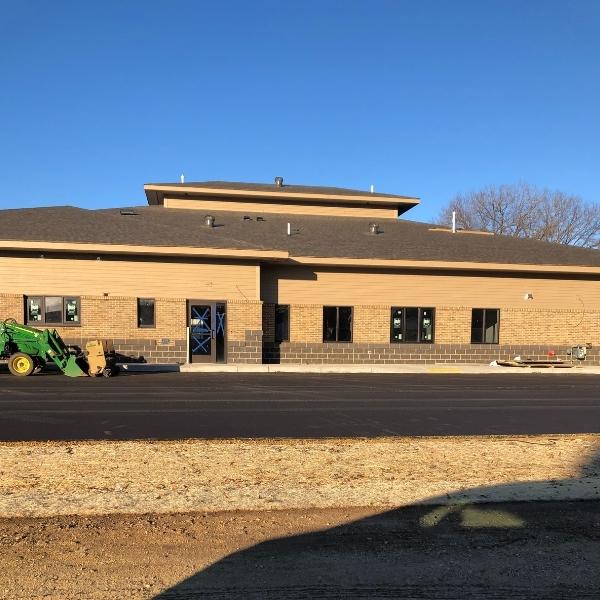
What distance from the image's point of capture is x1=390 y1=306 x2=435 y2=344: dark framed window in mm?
21594

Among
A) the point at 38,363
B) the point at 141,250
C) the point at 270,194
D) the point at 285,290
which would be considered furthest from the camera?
the point at 270,194

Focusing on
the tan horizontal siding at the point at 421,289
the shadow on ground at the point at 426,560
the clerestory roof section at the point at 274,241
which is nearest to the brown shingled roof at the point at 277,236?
the clerestory roof section at the point at 274,241

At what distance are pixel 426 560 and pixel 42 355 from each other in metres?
14.4

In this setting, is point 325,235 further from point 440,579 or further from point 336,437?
point 440,579

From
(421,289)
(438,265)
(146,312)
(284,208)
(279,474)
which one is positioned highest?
(284,208)

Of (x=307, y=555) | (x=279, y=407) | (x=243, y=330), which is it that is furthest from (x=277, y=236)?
(x=307, y=555)

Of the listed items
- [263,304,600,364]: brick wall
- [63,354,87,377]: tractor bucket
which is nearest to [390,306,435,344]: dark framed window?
[263,304,600,364]: brick wall

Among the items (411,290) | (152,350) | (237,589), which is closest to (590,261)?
(411,290)

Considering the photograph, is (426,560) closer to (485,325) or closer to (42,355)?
(42,355)

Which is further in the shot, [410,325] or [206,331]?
[410,325]

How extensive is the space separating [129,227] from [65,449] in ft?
48.2

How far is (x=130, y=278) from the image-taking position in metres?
19.2

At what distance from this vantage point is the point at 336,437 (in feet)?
27.1

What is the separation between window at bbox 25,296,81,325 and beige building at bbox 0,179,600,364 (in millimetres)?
35
